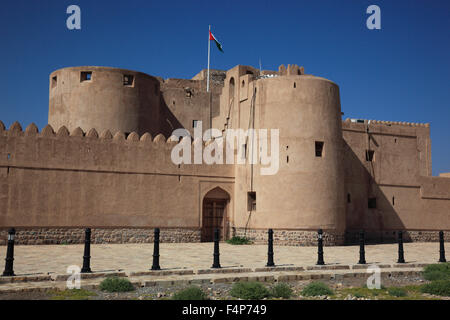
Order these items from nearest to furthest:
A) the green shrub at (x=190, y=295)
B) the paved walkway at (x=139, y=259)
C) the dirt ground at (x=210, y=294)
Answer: the green shrub at (x=190, y=295) < the dirt ground at (x=210, y=294) < the paved walkway at (x=139, y=259)

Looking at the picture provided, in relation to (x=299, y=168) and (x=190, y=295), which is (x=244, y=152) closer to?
(x=299, y=168)

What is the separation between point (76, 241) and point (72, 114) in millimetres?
7739

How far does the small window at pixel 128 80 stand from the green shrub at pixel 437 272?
16.8 metres

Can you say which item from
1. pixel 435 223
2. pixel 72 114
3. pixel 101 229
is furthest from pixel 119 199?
pixel 435 223

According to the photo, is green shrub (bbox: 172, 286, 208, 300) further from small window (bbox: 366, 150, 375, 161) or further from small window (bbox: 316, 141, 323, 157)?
small window (bbox: 366, 150, 375, 161)

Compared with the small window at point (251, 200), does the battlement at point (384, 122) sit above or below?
above

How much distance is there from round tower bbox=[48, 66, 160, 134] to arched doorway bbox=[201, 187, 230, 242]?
5642mm

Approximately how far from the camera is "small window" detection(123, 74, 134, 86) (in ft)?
78.3

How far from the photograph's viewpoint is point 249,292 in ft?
26.9

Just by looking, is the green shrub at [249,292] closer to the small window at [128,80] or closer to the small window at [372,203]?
the small window at [372,203]

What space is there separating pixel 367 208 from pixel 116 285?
1745 cm

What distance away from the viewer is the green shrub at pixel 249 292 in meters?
8.16

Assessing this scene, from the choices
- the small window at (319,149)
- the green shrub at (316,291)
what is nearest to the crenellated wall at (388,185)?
the small window at (319,149)
